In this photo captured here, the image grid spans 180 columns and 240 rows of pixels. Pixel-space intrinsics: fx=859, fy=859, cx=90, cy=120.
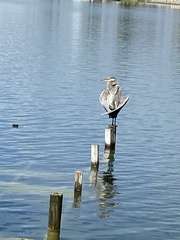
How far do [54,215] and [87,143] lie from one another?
14.4 m

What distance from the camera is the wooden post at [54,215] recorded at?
72.5ft

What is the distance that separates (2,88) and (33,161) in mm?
17808

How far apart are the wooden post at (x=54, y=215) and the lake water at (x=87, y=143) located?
2.66 feet

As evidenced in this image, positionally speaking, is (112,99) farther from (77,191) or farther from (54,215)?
(54,215)

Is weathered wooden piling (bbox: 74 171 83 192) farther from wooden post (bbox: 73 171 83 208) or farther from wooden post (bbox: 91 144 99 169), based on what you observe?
wooden post (bbox: 91 144 99 169)

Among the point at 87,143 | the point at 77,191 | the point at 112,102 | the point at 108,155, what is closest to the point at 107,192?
the point at 77,191

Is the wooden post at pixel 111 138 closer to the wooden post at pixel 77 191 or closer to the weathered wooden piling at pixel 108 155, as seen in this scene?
the weathered wooden piling at pixel 108 155

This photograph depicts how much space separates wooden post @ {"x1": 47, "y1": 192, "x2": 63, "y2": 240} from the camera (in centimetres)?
2211

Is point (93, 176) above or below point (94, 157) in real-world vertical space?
below

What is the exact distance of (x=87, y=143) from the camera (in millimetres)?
36969

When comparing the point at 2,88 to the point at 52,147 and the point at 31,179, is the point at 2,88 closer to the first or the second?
the point at 52,147

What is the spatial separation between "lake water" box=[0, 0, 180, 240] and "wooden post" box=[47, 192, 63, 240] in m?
0.81

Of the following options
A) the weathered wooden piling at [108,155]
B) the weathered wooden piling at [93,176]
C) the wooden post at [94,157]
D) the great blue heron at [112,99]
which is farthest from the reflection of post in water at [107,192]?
the great blue heron at [112,99]

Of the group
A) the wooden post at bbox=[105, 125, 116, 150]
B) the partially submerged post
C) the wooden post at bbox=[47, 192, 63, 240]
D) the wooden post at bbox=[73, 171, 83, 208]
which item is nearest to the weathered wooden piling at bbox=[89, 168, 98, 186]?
the wooden post at bbox=[73, 171, 83, 208]
